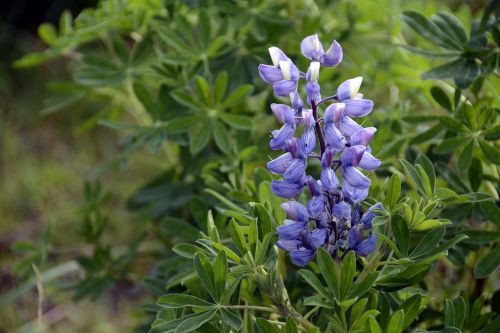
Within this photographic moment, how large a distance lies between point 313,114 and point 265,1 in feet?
3.32

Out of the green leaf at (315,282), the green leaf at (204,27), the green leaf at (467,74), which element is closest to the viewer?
the green leaf at (315,282)

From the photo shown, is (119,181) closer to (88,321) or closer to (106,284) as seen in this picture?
(88,321)

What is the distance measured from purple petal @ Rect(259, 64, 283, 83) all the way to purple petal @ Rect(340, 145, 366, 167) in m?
0.18

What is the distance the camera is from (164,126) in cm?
206

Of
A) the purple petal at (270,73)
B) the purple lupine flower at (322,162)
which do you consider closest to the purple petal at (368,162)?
the purple lupine flower at (322,162)

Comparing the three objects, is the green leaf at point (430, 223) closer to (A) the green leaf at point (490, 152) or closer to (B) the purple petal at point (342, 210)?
(B) the purple petal at point (342, 210)

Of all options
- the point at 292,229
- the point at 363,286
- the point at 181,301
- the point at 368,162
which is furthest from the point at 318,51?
the point at 181,301

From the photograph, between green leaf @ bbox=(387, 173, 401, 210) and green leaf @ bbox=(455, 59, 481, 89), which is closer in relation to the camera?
green leaf @ bbox=(387, 173, 401, 210)

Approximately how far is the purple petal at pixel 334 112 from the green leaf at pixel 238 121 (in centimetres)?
71

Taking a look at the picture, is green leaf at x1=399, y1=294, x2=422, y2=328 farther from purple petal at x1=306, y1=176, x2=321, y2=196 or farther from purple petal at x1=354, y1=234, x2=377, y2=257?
purple petal at x1=306, y1=176, x2=321, y2=196

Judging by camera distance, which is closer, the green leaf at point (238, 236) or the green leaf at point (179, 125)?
the green leaf at point (238, 236)

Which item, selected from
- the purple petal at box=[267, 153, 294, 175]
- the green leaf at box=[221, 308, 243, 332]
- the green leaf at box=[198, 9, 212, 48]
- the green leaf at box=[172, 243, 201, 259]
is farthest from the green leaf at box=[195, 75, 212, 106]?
the green leaf at box=[221, 308, 243, 332]

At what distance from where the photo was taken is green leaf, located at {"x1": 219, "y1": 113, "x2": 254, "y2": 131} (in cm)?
194

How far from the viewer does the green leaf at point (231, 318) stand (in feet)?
4.13
